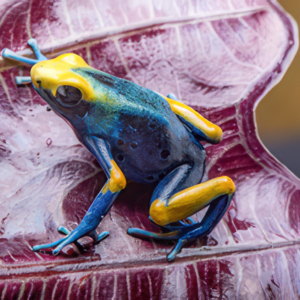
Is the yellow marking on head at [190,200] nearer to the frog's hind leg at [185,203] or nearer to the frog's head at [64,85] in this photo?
the frog's hind leg at [185,203]

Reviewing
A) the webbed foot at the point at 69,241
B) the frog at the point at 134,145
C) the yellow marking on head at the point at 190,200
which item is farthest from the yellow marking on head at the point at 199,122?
the webbed foot at the point at 69,241

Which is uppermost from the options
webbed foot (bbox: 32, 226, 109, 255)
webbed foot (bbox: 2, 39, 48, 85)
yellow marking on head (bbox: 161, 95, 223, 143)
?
webbed foot (bbox: 2, 39, 48, 85)

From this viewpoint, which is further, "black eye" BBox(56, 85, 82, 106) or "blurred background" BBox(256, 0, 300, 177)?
"blurred background" BBox(256, 0, 300, 177)

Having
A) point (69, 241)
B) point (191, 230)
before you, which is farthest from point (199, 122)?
point (69, 241)

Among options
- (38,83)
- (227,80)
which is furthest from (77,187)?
(227,80)

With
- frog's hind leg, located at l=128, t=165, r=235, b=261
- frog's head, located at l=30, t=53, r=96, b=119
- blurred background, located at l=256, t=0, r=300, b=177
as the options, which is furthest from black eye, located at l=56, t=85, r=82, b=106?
blurred background, located at l=256, t=0, r=300, b=177

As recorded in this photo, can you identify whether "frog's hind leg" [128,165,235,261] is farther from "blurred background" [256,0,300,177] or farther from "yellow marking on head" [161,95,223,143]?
"blurred background" [256,0,300,177]

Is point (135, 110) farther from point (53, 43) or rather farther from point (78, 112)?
point (53, 43)
